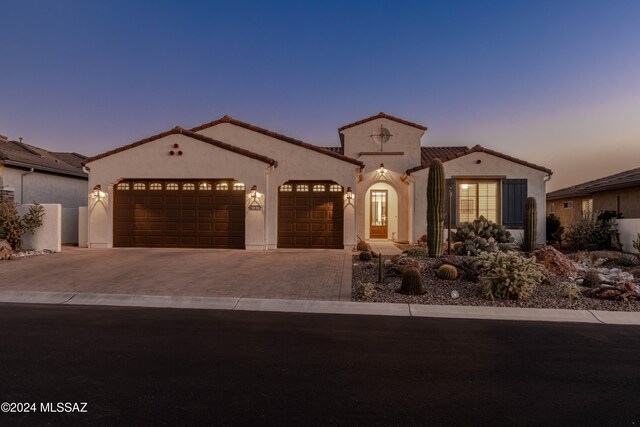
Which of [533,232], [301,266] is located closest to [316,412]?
[301,266]

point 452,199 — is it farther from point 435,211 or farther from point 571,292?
point 571,292

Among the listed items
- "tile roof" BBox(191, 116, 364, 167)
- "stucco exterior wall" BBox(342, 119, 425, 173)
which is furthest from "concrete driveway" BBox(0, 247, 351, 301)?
"stucco exterior wall" BBox(342, 119, 425, 173)

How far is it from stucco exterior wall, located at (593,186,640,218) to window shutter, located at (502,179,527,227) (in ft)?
17.7

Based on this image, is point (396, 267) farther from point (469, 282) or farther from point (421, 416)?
point (421, 416)

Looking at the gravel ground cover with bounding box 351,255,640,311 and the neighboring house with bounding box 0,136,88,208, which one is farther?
the neighboring house with bounding box 0,136,88,208

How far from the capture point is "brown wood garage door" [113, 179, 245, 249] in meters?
15.7

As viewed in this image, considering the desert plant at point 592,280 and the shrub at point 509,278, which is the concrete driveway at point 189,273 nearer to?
the shrub at point 509,278

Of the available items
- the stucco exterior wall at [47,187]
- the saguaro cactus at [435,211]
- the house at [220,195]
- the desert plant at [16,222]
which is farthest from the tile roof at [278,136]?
the stucco exterior wall at [47,187]

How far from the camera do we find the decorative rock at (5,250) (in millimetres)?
12477

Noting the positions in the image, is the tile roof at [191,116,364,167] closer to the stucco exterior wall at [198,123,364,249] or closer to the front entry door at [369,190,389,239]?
the stucco exterior wall at [198,123,364,249]

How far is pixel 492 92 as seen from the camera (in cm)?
2109

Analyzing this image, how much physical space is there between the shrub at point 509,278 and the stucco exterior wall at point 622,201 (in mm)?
13609

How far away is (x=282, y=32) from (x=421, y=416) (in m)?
19.6

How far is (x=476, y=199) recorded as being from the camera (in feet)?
58.0
